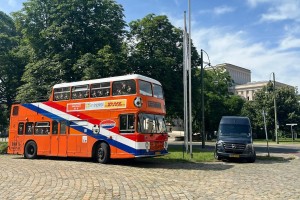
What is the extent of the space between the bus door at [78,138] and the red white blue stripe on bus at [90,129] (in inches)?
2.1

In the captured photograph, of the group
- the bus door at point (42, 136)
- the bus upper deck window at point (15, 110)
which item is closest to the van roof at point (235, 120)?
the bus door at point (42, 136)

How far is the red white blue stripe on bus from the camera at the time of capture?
647 inches

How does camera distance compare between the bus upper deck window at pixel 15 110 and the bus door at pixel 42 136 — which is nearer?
the bus door at pixel 42 136

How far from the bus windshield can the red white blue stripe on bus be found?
794mm

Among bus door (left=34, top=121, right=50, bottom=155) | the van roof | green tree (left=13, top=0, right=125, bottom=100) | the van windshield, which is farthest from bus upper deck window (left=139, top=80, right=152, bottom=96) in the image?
green tree (left=13, top=0, right=125, bottom=100)

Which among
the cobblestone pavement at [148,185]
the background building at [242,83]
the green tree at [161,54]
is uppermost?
the background building at [242,83]

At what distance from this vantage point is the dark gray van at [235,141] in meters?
19.2

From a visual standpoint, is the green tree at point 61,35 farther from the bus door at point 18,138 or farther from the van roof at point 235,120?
the van roof at point 235,120

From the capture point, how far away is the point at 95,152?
1823cm

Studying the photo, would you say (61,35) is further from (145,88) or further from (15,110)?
(145,88)

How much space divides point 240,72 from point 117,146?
12712 cm

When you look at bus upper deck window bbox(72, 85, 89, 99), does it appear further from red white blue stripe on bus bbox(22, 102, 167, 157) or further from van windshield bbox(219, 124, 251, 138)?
van windshield bbox(219, 124, 251, 138)

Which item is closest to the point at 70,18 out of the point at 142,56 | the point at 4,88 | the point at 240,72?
the point at 142,56

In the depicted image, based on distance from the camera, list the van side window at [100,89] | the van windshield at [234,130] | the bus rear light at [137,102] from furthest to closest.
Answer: the van windshield at [234,130], the van side window at [100,89], the bus rear light at [137,102]
